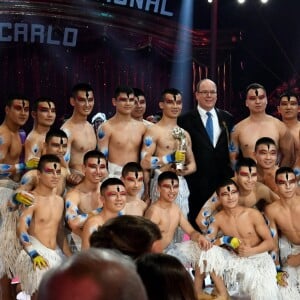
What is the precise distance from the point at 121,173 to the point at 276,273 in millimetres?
1306

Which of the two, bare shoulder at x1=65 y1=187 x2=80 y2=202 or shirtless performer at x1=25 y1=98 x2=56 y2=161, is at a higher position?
shirtless performer at x1=25 y1=98 x2=56 y2=161

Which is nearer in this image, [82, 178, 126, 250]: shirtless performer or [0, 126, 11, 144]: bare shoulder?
[82, 178, 126, 250]: shirtless performer

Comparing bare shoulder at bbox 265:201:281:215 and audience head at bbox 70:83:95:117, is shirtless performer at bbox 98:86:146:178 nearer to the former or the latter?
audience head at bbox 70:83:95:117

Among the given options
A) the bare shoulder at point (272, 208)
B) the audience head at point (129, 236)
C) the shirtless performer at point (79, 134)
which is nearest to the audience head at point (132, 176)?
the shirtless performer at point (79, 134)

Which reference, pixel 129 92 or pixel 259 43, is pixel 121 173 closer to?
pixel 129 92

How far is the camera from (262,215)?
4430mm

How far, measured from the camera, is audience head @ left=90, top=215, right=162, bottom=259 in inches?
51.8

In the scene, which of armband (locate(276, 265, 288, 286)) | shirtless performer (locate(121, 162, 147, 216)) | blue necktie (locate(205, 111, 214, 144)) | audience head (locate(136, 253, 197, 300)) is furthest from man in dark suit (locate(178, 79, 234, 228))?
audience head (locate(136, 253, 197, 300))

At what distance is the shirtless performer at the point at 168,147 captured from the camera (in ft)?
14.9

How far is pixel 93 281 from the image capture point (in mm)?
655

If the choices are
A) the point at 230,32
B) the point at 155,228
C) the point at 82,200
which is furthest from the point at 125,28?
the point at 155,228

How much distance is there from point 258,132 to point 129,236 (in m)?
3.55

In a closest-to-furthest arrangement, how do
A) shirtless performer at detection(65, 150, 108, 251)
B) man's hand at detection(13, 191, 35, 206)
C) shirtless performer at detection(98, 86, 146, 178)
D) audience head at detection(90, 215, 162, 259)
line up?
1. audience head at detection(90, 215, 162, 259)
2. man's hand at detection(13, 191, 35, 206)
3. shirtless performer at detection(65, 150, 108, 251)
4. shirtless performer at detection(98, 86, 146, 178)

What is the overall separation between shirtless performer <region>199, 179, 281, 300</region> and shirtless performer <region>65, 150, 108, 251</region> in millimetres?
832
